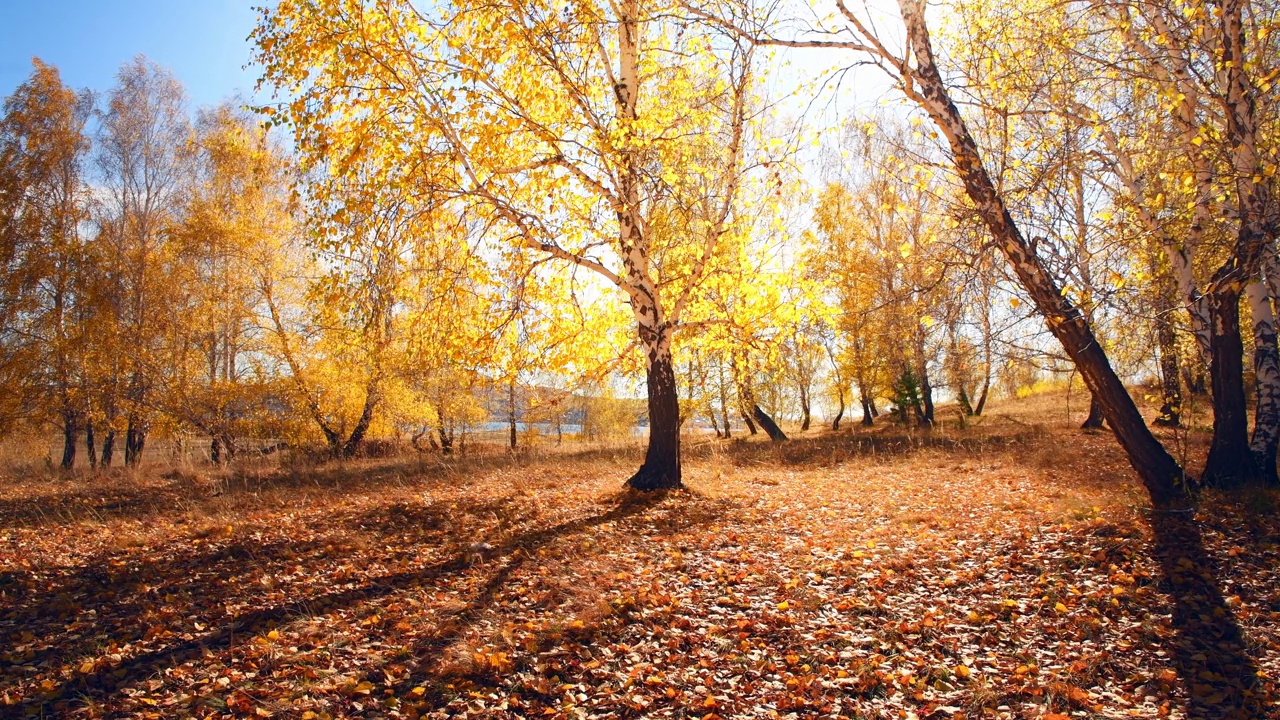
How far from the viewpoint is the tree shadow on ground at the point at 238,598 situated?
3.91 metres

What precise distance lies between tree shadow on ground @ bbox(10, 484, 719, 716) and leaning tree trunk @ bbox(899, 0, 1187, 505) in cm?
460

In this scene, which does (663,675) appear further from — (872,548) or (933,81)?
(933,81)

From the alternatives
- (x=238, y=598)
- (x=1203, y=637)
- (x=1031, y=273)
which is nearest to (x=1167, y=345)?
(x=1031, y=273)

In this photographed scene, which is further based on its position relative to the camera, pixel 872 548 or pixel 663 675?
pixel 872 548

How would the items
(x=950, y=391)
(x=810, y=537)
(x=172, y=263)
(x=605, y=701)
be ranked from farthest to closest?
(x=950, y=391)
(x=172, y=263)
(x=810, y=537)
(x=605, y=701)

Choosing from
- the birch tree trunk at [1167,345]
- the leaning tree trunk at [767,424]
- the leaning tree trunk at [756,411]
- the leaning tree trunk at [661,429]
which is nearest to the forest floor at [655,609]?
the leaning tree trunk at [661,429]

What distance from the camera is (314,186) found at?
7012 millimetres

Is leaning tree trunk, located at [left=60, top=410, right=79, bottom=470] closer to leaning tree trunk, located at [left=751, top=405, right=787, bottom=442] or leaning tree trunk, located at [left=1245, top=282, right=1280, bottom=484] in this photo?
leaning tree trunk, located at [left=751, top=405, right=787, bottom=442]

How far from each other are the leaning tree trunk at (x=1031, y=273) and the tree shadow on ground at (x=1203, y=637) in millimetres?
996

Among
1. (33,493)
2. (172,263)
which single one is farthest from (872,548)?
(172,263)

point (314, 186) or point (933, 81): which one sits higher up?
point (933, 81)

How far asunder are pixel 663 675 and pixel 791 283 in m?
6.90

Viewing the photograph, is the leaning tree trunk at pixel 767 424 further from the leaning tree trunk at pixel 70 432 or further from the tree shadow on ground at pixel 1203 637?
the leaning tree trunk at pixel 70 432

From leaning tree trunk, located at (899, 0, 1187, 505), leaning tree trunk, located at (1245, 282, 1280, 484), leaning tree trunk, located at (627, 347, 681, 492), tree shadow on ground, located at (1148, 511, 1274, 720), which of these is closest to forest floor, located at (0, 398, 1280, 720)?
tree shadow on ground, located at (1148, 511, 1274, 720)
